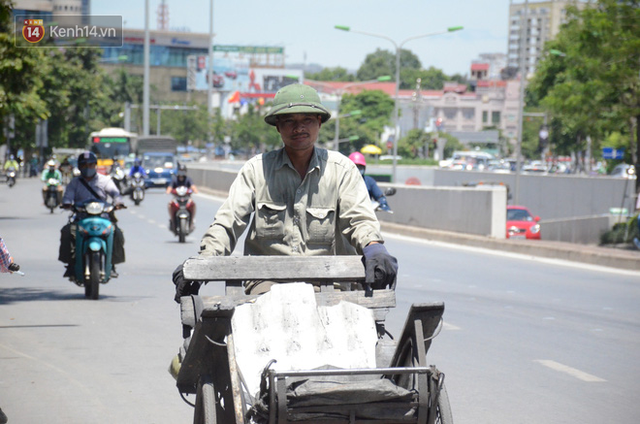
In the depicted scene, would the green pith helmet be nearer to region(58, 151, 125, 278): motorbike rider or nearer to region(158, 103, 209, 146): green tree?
region(58, 151, 125, 278): motorbike rider

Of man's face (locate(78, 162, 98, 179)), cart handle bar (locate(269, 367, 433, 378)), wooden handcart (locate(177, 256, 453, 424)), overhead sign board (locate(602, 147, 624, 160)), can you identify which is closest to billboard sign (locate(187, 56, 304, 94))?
overhead sign board (locate(602, 147, 624, 160))

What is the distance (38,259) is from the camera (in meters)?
16.6

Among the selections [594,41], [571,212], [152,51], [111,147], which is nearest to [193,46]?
[152,51]

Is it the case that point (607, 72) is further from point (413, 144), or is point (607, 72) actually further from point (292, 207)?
point (413, 144)

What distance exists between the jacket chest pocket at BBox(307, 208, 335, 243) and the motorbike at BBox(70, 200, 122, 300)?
23.4 feet

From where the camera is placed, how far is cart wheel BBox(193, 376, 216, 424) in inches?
157

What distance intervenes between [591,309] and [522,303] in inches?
33.5

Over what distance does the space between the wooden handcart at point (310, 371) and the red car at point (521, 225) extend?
25362mm

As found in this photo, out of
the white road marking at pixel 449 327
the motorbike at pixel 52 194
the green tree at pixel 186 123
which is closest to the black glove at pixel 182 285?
the white road marking at pixel 449 327

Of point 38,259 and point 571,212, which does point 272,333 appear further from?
point 571,212

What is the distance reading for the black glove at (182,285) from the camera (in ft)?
14.5

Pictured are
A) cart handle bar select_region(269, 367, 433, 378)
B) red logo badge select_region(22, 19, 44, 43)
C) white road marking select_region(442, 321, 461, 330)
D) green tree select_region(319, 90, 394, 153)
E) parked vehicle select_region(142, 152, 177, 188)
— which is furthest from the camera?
green tree select_region(319, 90, 394, 153)

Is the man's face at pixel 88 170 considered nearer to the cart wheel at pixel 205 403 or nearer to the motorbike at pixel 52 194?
the cart wheel at pixel 205 403

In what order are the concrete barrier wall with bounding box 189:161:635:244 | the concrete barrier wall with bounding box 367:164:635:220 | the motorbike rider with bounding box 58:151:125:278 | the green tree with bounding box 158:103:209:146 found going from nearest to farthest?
the motorbike rider with bounding box 58:151:125:278 → the concrete barrier wall with bounding box 189:161:635:244 → the concrete barrier wall with bounding box 367:164:635:220 → the green tree with bounding box 158:103:209:146
